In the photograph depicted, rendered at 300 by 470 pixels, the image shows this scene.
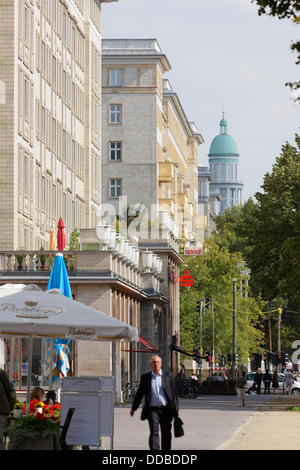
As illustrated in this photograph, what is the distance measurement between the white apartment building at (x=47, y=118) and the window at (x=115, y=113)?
27.8 m

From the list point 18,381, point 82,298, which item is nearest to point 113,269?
point 82,298

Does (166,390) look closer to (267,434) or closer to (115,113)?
(267,434)

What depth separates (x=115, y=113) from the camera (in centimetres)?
10544

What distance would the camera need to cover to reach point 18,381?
46.9 meters

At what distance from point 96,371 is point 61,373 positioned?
44.0 ft

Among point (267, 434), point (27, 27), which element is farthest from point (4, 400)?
point (27, 27)

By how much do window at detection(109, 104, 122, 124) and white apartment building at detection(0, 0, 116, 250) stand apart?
1095 inches

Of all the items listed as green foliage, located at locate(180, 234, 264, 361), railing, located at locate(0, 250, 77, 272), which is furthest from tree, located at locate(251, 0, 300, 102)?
green foliage, located at locate(180, 234, 264, 361)

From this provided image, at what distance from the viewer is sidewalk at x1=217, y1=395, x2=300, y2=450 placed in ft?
77.2

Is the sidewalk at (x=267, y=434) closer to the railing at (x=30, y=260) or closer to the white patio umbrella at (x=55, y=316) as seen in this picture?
the white patio umbrella at (x=55, y=316)

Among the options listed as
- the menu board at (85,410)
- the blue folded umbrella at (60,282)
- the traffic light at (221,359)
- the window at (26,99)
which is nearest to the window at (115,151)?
the traffic light at (221,359)

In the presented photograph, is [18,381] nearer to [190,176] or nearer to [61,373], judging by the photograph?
[61,373]

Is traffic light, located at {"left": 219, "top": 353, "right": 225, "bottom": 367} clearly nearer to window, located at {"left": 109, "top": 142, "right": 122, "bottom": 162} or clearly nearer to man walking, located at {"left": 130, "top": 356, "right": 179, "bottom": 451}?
window, located at {"left": 109, "top": 142, "right": 122, "bottom": 162}

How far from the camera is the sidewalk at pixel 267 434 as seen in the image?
77.2 feet
